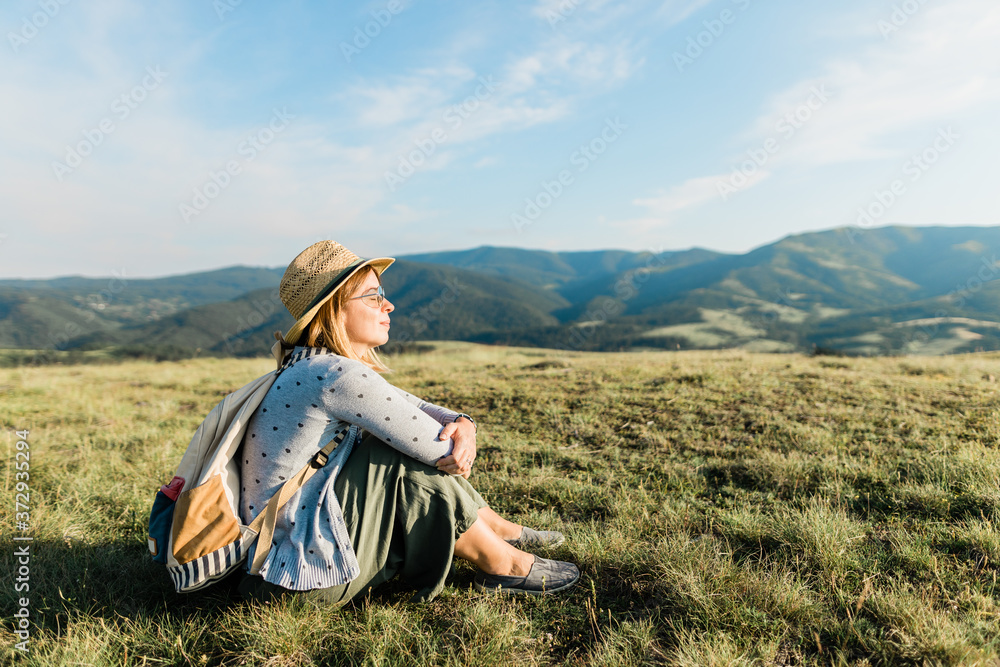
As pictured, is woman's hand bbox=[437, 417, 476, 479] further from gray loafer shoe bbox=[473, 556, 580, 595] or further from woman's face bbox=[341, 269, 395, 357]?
gray loafer shoe bbox=[473, 556, 580, 595]

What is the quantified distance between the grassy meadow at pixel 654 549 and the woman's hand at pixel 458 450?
0.83 meters

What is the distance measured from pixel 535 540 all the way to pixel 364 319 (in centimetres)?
209

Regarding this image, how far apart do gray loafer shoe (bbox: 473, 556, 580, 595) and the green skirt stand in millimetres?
392

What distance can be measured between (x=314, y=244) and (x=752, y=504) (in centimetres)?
413

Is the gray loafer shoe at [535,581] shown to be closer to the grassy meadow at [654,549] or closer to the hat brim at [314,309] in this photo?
the grassy meadow at [654,549]

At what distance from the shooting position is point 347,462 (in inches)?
109

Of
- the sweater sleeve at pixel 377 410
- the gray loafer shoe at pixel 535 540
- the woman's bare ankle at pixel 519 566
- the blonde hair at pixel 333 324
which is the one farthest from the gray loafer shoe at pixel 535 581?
the blonde hair at pixel 333 324

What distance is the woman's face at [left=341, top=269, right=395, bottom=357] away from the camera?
2795 millimetres

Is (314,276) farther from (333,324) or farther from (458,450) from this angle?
(458,450)

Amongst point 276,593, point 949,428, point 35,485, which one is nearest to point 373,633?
point 276,593

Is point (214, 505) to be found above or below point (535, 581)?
above

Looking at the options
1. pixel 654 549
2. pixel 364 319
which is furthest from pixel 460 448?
pixel 654 549

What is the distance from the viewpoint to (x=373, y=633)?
105 inches

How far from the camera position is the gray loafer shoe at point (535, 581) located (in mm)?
3088
